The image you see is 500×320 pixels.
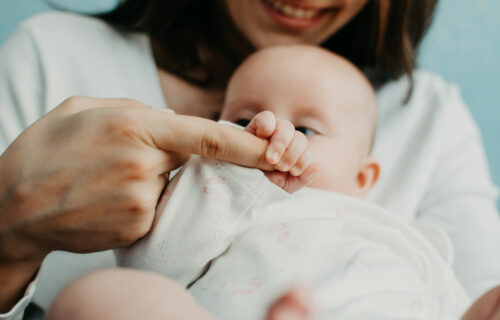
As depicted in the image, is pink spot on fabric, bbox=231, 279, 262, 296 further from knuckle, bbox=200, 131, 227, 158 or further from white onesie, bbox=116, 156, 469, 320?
knuckle, bbox=200, 131, 227, 158

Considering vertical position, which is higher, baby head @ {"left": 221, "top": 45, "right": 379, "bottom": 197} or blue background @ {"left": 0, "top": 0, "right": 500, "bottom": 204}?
baby head @ {"left": 221, "top": 45, "right": 379, "bottom": 197}

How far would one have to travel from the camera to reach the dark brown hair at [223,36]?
113 cm

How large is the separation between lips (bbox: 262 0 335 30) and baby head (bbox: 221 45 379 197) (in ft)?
0.53

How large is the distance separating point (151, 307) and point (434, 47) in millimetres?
1834

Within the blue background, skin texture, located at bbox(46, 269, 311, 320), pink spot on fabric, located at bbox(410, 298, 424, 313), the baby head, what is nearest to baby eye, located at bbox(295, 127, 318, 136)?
the baby head

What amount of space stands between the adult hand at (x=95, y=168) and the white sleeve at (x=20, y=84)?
315 mm

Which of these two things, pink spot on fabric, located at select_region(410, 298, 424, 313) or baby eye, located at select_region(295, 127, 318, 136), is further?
baby eye, located at select_region(295, 127, 318, 136)

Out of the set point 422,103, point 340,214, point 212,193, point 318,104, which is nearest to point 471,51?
point 422,103

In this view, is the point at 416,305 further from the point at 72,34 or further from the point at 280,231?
the point at 72,34

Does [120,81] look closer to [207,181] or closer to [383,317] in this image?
[207,181]

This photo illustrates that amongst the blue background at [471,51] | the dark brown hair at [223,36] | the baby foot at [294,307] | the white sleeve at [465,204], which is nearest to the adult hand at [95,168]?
the baby foot at [294,307]

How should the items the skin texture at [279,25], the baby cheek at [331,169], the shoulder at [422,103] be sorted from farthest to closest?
the shoulder at [422,103] < the skin texture at [279,25] < the baby cheek at [331,169]

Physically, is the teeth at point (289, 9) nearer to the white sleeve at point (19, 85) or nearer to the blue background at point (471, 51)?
the white sleeve at point (19, 85)

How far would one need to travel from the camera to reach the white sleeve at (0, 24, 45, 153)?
869mm
